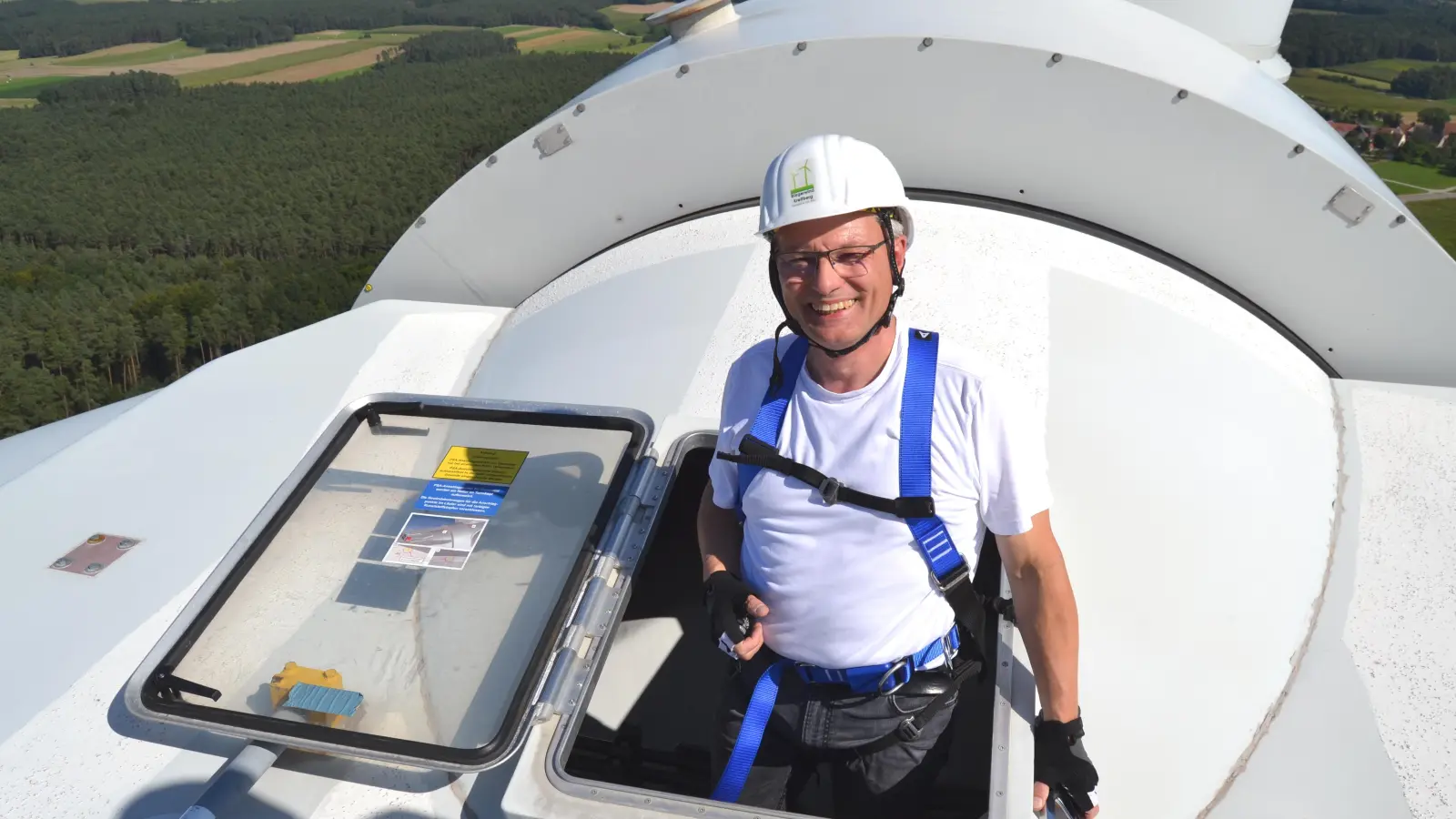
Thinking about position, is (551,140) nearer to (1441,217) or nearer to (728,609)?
(728,609)

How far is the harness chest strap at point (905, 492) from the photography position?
83.5 inches

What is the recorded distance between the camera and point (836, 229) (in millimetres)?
2154

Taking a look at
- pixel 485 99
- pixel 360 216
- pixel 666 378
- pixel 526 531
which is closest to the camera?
pixel 526 531

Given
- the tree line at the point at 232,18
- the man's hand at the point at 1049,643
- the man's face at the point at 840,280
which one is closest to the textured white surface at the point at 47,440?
the man's face at the point at 840,280

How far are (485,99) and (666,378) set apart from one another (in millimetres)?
64824

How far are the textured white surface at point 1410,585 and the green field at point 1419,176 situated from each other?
40.4 metres

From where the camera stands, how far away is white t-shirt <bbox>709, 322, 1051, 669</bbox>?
2.10m

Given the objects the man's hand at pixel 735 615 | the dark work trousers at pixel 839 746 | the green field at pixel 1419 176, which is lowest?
the green field at pixel 1419 176

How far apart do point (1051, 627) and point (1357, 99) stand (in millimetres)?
44730

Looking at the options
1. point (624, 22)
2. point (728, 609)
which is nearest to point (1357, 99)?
point (728, 609)

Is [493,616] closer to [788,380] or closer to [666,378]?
[788,380]

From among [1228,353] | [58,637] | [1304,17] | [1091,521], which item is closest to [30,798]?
[58,637]

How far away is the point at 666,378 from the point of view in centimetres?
353

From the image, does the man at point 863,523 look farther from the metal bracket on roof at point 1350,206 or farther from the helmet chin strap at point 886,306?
the metal bracket on roof at point 1350,206
